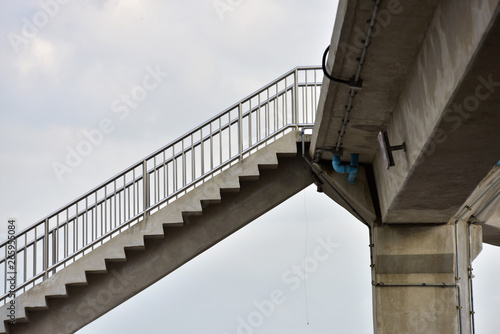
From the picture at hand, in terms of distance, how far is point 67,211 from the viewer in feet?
43.8

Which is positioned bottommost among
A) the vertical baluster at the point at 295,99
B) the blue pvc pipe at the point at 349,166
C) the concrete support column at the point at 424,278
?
the concrete support column at the point at 424,278

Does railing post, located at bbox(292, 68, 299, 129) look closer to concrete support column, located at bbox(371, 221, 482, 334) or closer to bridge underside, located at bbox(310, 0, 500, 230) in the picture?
bridge underside, located at bbox(310, 0, 500, 230)

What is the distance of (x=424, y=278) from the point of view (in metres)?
13.3

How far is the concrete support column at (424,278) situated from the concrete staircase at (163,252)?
2.15 meters

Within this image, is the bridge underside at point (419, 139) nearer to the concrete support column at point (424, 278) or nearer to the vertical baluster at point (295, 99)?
the concrete support column at point (424, 278)

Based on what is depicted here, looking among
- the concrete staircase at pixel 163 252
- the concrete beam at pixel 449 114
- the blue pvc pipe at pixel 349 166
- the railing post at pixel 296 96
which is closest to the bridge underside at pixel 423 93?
the concrete beam at pixel 449 114

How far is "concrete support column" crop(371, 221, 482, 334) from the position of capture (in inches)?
516

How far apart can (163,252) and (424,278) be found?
191 inches

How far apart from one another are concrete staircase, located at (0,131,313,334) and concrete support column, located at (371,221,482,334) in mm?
2154

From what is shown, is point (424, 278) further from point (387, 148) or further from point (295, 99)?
point (387, 148)

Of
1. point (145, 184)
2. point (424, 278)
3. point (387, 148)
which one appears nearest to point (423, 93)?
point (387, 148)

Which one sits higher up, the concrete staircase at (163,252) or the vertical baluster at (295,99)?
the vertical baluster at (295,99)

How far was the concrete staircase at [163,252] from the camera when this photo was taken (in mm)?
13320

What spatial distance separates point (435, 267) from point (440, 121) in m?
6.34
